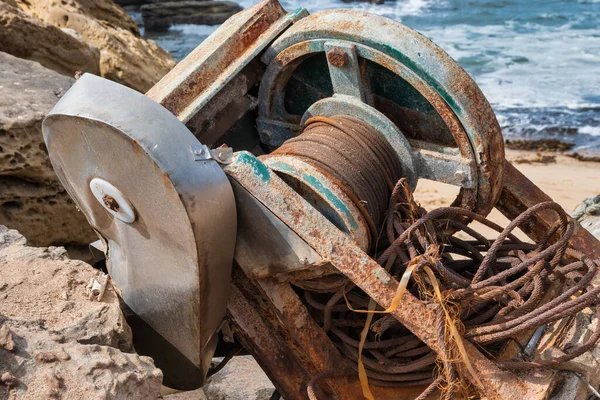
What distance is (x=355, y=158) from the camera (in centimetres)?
266

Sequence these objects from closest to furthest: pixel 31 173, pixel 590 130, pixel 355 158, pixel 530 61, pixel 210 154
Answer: pixel 210 154 < pixel 355 158 < pixel 31 173 < pixel 590 130 < pixel 530 61

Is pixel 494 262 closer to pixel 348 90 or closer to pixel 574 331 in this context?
pixel 574 331

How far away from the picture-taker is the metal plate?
2232mm

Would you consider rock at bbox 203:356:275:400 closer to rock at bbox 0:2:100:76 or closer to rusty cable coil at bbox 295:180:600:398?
rusty cable coil at bbox 295:180:600:398

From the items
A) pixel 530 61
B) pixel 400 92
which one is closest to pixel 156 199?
pixel 400 92

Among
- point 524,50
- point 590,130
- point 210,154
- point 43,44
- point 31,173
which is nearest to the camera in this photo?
point 210,154

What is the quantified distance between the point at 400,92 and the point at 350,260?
2.99 ft

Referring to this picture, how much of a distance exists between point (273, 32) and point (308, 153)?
0.68 meters

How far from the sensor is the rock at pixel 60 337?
6.73 ft

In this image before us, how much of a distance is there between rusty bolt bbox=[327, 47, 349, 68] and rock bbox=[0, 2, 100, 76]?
9.25 ft

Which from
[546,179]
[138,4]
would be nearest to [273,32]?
[546,179]

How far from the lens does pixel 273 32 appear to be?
3.05 meters

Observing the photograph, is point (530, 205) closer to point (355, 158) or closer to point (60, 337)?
point (355, 158)

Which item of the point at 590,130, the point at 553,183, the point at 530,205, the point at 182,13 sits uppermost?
the point at 530,205
